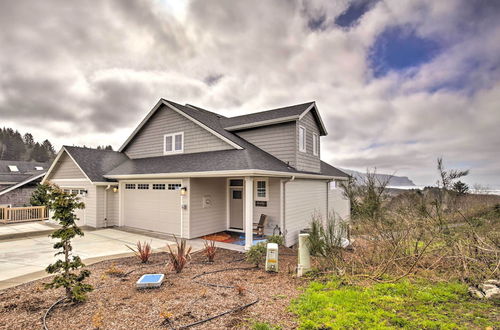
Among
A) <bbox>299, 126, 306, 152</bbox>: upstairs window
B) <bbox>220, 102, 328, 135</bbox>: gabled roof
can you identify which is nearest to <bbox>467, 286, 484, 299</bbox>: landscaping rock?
<bbox>299, 126, 306, 152</bbox>: upstairs window

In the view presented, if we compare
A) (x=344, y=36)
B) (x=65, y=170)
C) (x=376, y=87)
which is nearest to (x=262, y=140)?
(x=344, y=36)

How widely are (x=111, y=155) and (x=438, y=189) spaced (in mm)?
20794

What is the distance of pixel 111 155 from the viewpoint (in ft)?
49.3

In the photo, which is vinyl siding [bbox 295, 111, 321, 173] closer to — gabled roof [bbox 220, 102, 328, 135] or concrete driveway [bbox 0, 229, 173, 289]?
gabled roof [bbox 220, 102, 328, 135]

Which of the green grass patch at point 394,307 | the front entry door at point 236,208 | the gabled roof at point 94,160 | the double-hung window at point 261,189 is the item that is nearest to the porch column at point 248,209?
the double-hung window at point 261,189

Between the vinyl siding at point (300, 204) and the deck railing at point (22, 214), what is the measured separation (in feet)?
50.0

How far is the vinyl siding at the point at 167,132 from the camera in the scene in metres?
11.3

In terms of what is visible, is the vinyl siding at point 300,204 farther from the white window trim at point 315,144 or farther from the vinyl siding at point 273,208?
the white window trim at point 315,144

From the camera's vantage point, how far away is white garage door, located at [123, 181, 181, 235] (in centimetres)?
1050

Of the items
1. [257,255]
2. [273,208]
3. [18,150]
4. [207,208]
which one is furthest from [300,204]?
[18,150]

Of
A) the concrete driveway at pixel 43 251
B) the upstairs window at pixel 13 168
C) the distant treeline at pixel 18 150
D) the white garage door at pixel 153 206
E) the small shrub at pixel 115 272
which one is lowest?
the concrete driveway at pixel 43 251

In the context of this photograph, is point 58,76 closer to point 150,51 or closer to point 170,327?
point 150,51

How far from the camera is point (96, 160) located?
45.9ft

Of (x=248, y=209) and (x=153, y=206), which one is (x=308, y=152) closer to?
(x=248, y=209)
